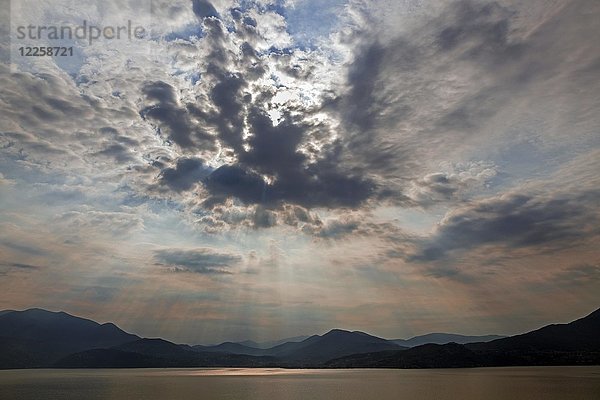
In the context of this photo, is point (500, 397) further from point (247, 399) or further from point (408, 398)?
point (247, 399)

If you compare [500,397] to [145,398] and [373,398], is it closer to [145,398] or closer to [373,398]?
[373,398]

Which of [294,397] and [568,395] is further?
[294,397]

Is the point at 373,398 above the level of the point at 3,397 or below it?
below

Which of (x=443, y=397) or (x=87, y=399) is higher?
(x=87, y=399)

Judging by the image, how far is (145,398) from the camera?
130m

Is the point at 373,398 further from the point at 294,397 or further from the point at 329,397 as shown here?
the point at 294,397

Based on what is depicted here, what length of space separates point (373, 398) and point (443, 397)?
21.5 metres

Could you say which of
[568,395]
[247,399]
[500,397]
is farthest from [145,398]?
[568,395]

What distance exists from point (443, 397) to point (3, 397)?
452ft

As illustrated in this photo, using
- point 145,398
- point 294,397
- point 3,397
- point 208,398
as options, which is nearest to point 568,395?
point 294,397

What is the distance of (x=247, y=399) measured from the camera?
5157 inches

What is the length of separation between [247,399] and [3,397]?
78.1m

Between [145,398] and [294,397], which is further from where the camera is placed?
[294,397]

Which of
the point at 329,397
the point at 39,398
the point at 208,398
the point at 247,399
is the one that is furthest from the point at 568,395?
the point at 39,398
